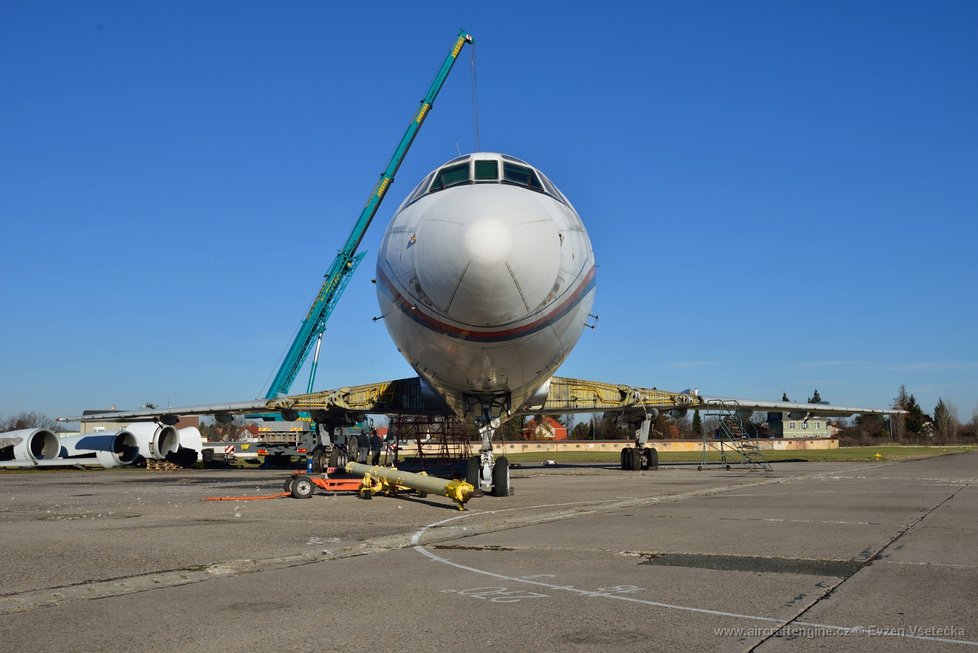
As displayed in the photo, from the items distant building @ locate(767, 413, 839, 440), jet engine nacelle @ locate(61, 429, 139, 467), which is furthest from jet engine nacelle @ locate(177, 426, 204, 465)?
distant building @ locate(767, 413, 839, 440)

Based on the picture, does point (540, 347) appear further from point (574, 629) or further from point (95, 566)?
point (574, 629)

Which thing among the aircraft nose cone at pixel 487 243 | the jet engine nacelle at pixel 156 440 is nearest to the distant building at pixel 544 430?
the jet engine nacelle at pixel 156 440

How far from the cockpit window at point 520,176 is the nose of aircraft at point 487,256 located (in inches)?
42.5

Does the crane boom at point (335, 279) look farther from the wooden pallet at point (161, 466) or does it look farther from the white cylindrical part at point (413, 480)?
the white cylindrical part at point (413, 480)

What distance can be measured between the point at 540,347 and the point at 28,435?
2545cm

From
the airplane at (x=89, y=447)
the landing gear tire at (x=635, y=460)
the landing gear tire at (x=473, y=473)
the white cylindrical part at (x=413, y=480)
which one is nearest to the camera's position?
the white cylindrical part at (x=413, y=480)

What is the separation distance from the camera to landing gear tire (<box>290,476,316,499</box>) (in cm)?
1295

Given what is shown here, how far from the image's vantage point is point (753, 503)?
11766 millimetres

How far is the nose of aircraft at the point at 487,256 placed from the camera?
31.4 feet

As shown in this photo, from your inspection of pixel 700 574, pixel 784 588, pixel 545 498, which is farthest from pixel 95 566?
pixel 545 498

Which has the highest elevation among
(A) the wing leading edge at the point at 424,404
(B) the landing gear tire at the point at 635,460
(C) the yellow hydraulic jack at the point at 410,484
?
(A) the wing leading edge at the point at 424,404

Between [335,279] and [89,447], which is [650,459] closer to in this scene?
[89,447]

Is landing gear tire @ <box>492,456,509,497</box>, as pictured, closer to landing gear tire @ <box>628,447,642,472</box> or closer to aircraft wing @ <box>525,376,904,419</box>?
aircraft wing @ <box>525,376,904,419</box>

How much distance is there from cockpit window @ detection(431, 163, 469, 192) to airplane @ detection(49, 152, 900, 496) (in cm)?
2
